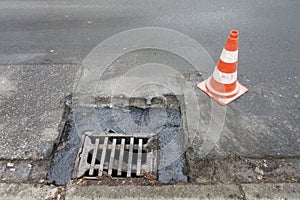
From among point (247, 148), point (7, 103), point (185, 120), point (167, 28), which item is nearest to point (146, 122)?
point (185, 120)

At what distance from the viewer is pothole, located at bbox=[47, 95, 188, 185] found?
2.42 m

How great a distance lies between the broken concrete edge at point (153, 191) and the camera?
86.4 inches

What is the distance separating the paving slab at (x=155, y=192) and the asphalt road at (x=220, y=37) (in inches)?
18.0

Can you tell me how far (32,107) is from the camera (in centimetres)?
301

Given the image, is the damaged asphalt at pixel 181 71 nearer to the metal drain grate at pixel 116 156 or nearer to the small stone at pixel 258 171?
the small stone at pixel 258 171

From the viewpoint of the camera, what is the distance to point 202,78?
3.33 metres

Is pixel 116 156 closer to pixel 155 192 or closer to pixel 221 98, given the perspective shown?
pixel 155 192

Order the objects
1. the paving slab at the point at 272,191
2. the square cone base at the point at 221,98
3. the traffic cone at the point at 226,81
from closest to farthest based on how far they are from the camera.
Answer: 1. the paving slab at the point at 272,191
2. the traffic cone at the point at 226,81
3. the square cone base at the point at 221,98

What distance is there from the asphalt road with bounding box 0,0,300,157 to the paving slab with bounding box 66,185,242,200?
457mm

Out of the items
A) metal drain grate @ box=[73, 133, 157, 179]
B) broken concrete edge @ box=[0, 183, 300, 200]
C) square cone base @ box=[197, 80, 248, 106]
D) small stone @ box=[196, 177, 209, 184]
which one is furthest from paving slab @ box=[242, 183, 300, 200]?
square cone base @ box=[197, 80, 248, 106]

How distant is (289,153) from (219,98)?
3.01ft

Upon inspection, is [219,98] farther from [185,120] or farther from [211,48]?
[211,48]

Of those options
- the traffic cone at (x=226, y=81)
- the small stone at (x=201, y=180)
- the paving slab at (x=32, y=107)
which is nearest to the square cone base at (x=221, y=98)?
the traffic cone at (x=226, y=81)

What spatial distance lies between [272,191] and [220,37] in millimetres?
2594
